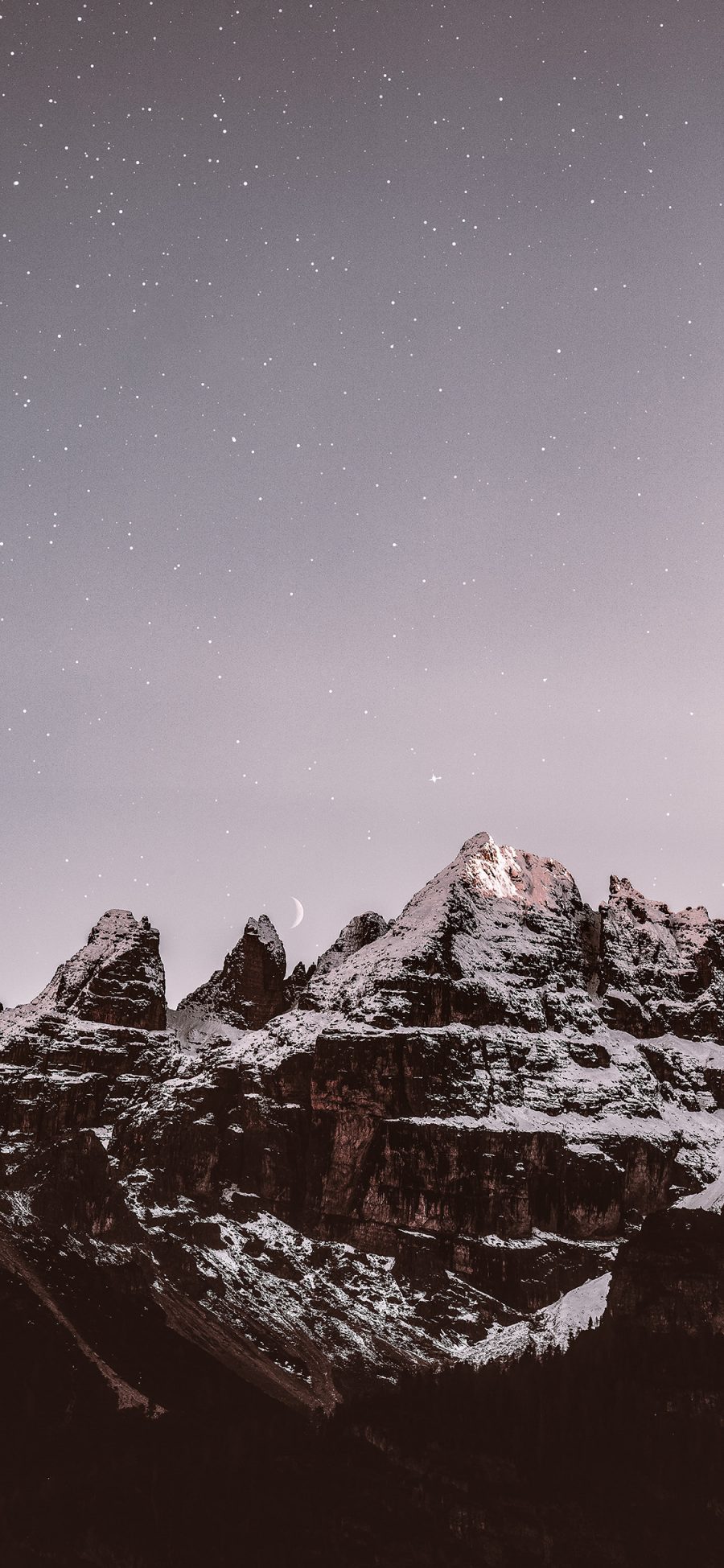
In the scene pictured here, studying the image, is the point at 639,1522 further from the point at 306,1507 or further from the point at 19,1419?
the point at 19,1419

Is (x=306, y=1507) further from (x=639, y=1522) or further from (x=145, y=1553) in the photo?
(x=639, y=1522)

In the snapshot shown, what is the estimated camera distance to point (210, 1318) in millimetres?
199875

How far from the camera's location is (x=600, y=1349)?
625 ft

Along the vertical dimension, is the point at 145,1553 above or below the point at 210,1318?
below

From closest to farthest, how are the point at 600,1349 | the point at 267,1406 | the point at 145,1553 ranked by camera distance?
the point at 145,1553 → the point at 267,1406 → the point at 600,1349

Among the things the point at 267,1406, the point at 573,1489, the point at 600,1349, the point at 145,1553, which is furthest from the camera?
the point at 600,1349

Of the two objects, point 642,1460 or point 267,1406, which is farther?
point 267,1406

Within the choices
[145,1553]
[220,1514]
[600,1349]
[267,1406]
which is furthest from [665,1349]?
[145,1553]

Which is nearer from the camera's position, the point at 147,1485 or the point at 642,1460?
the point at 147,1485

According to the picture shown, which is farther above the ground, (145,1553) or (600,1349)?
(600,1349)

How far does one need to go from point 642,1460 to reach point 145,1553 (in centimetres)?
7191

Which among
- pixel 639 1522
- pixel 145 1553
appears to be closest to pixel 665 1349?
pixel 639 1522

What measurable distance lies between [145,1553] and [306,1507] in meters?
23.0

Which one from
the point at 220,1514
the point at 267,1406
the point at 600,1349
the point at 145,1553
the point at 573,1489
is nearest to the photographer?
the point at 145,1553
